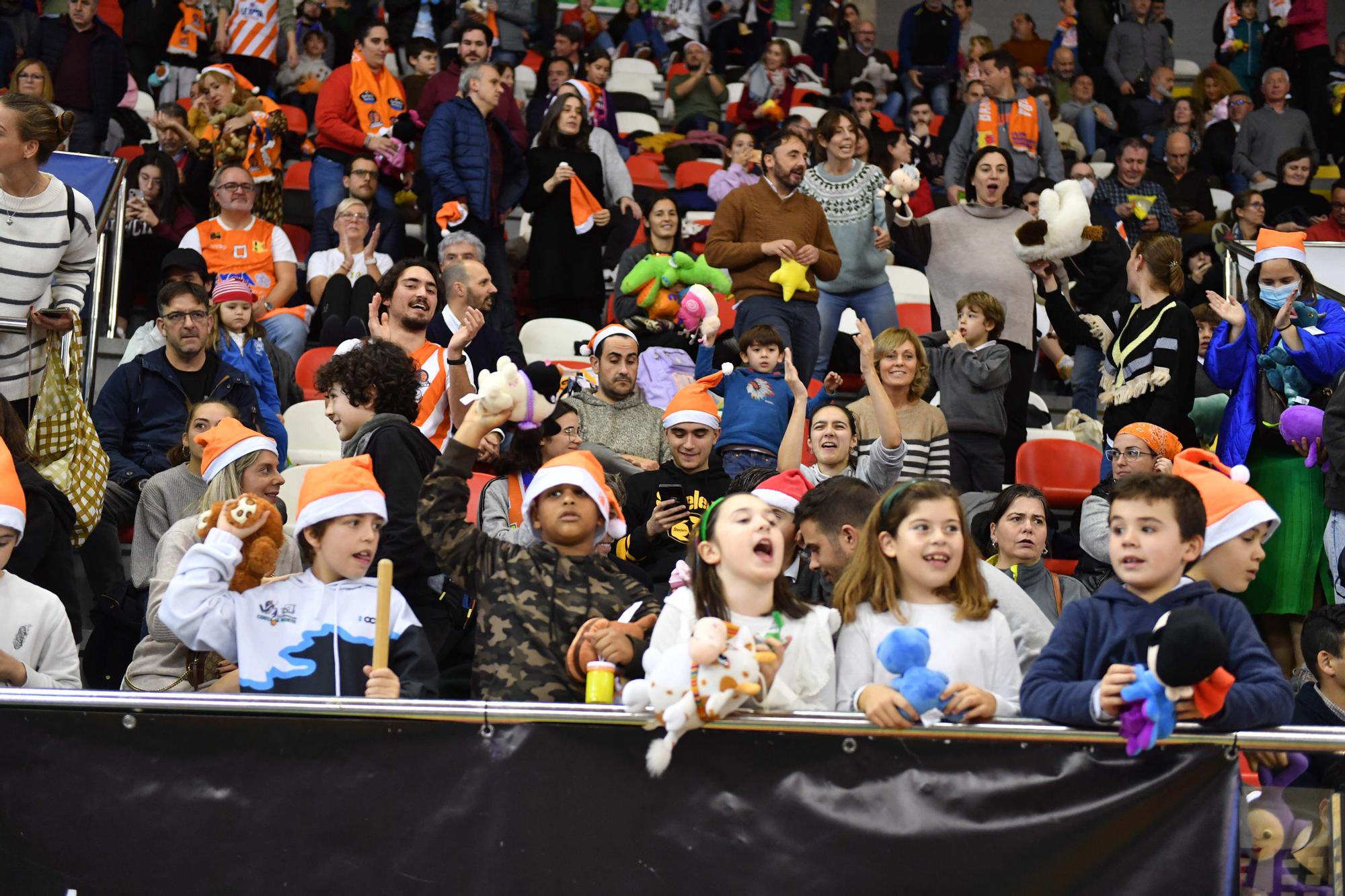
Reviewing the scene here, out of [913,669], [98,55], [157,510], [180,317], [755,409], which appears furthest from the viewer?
[98,55]

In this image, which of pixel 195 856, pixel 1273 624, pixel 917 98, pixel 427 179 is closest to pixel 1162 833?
pixel 195 856

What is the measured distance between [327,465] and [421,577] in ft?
2.47

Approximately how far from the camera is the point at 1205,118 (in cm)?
1316

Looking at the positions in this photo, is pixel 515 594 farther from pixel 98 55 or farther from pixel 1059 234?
pixel 98 55

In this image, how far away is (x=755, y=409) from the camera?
6078 mm

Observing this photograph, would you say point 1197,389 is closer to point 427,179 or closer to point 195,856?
point 427,179

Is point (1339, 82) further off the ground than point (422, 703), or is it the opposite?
point (1339, 82)

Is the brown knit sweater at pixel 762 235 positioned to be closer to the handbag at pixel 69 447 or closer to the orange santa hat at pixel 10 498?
the handbag at pixel 69 447

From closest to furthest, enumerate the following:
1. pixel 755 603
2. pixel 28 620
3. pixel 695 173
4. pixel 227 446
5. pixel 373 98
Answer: pixel 755 603
pixel 28 620
pixel 227 446
pixel 373 98
pixel 695 173

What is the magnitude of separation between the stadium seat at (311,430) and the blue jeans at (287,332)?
86cm

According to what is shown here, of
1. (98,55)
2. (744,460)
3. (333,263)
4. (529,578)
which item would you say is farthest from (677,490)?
A: (98,55)

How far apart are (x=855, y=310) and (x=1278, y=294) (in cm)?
206

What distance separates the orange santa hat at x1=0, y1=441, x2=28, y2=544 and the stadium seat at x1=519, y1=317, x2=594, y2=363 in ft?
13.3

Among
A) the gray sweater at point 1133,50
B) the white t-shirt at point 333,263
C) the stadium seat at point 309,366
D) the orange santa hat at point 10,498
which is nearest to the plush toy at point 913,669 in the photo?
the orange santa hat at point 10,498
